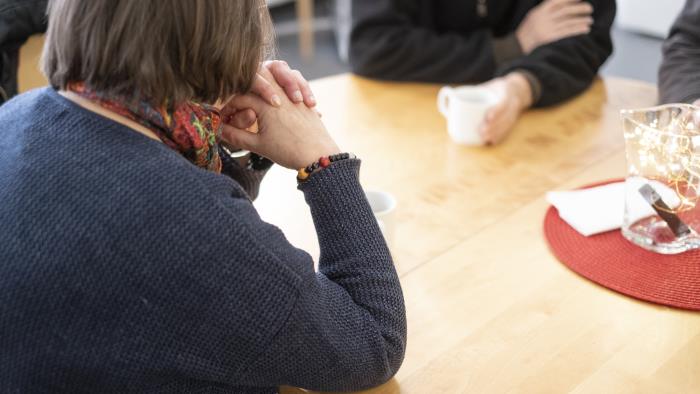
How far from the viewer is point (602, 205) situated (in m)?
1.13

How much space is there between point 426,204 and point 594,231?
0.80ft

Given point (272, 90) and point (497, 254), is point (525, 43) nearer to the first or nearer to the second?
point (497, 254)

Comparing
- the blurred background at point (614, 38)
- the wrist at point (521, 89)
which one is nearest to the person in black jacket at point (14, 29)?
the wrist at point (521, 89)

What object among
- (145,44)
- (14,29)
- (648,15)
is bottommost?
(648,15)

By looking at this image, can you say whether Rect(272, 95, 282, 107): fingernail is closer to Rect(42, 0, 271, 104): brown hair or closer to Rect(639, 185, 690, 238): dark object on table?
Rect(42, 0, 271, 104): brown hair

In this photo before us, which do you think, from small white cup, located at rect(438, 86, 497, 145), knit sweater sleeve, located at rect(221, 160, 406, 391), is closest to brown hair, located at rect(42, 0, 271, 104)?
knit sweater sleeve, located at rect(221, 160, 406, 391)

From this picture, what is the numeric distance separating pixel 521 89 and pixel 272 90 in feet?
2.16

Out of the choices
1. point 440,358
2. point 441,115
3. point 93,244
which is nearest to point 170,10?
point 93,244

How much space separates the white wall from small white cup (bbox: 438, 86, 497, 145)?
9.44 ft

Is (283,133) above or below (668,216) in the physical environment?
above

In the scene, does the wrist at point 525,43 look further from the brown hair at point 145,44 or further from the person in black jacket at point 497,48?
the brown hair at point 145,44

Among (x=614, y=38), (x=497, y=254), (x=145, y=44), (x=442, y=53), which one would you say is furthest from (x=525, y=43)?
(x=614, y=38)

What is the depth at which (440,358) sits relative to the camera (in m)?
0.86

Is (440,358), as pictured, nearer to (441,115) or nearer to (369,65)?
(441,115)
